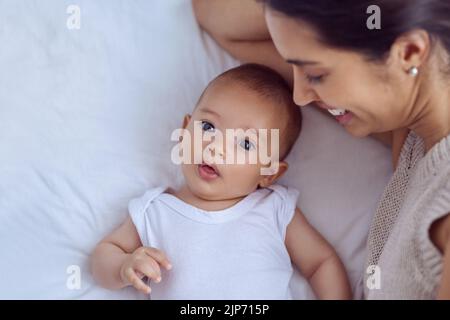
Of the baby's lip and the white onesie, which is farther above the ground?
the baby's lip

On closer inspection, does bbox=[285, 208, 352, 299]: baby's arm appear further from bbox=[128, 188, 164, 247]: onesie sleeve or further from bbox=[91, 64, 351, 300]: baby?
bbox=[128, 188, 164, 247]: onesie sleeve

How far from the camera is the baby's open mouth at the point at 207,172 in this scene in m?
1.05

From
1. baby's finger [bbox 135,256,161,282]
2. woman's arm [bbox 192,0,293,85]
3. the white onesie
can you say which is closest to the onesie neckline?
the white onesie

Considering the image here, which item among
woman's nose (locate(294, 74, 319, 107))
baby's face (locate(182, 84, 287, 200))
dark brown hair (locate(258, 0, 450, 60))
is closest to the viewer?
dark brown hair (locate(258, 0, 450, 60))

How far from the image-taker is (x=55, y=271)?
1.06 metres

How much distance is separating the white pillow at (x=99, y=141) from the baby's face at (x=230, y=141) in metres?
0.11

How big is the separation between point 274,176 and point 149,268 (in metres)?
0.29

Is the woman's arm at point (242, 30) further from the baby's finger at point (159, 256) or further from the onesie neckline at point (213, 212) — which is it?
the baby's finger at point (159, 256)

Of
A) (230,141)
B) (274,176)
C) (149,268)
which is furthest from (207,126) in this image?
(149,268)

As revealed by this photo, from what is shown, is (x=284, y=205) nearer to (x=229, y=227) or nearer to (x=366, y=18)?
(x=229, y=227)

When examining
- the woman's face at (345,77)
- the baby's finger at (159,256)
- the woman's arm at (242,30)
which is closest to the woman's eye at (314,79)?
the woman's face at (345,77)

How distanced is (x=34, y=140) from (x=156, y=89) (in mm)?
250

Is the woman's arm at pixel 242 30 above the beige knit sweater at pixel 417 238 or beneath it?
above

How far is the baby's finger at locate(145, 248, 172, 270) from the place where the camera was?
979 mm
